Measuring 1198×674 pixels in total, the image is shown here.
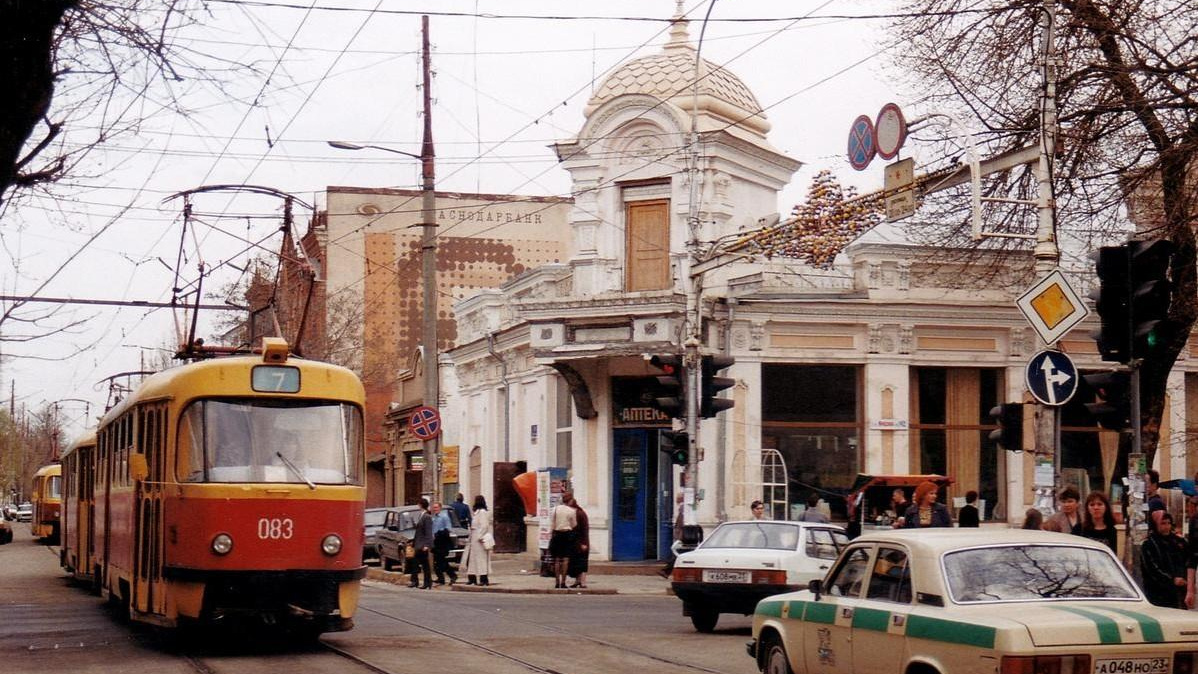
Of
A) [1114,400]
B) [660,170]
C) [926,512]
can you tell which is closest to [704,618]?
[926,512]

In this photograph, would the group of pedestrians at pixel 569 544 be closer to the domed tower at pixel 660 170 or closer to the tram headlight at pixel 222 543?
the domed tower at pixel 660 170

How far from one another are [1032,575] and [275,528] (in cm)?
788

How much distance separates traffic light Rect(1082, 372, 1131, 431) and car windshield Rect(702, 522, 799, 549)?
6.70 metres

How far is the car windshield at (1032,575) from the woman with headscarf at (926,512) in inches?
371

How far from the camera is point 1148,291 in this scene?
13039 millimetres

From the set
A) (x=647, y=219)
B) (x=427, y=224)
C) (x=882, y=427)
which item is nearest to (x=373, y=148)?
(x=427, y=224)

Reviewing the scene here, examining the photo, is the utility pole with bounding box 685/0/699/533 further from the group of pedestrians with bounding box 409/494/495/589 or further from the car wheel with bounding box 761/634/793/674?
the car wheel with bounding box 761/634/793/674

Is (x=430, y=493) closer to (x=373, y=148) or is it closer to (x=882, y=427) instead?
(x=373, y=148)

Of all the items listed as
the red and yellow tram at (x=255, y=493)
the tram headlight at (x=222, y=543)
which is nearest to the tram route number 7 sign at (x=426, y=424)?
the red and yellow tram at (x=255, y=493)

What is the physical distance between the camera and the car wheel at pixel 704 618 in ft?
65.0

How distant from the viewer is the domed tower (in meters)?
33.2

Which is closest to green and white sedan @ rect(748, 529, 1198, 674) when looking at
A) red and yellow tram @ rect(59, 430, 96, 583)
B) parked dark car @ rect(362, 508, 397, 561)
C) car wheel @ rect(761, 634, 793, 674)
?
car wheel @ rect(761, 634, 793, 674)

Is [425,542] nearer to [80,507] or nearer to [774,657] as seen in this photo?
[80,507]

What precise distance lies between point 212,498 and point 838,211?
15349 millimetres
